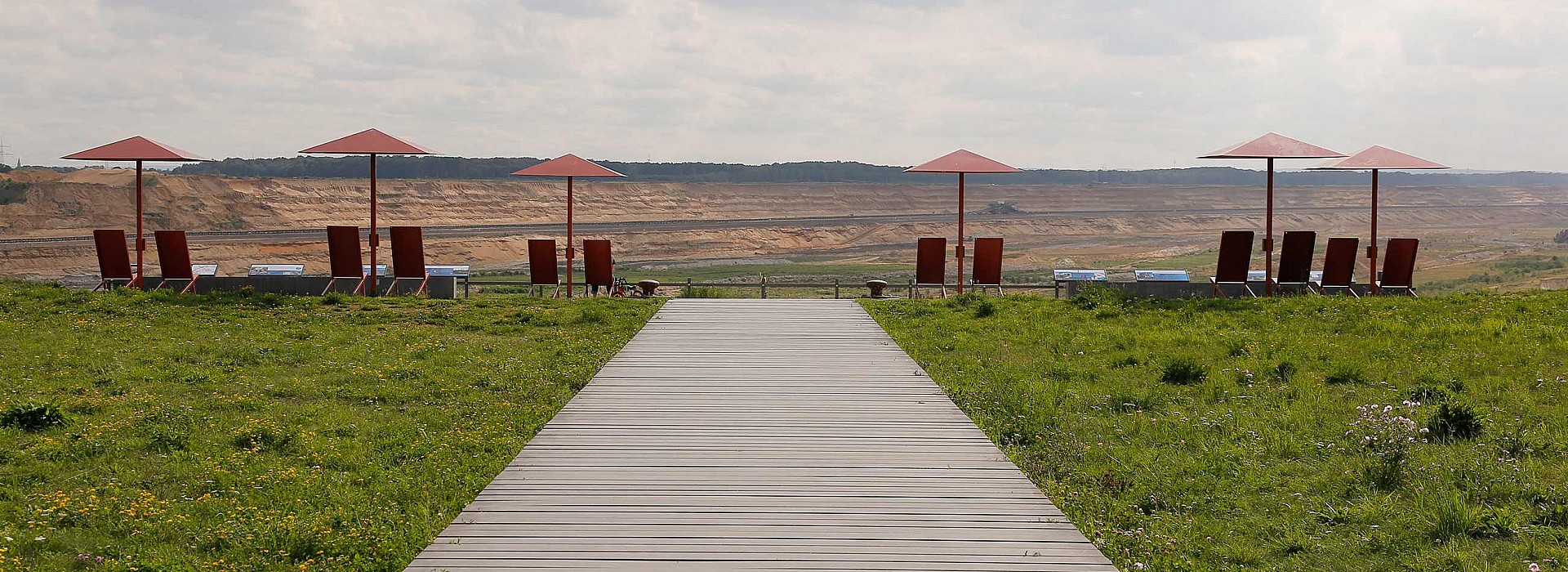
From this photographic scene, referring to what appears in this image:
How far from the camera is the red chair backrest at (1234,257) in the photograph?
15.5 metres

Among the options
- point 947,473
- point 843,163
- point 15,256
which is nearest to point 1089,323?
point 947,473

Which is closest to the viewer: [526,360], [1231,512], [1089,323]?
[1231,512]

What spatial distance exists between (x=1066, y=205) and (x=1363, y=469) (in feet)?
329

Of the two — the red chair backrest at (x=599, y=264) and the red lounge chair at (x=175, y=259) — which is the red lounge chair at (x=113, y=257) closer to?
the red lounge chair at (x=175, y=259)

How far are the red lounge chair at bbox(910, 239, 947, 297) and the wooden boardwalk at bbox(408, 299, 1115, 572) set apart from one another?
286 inches

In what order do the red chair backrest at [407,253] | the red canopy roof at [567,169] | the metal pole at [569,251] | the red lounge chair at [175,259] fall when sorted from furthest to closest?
the red canopy roof at [567,169] < the red chair backrest at [407,253] < the red lounge chair at [175,259] < the metal pole at [569,251]

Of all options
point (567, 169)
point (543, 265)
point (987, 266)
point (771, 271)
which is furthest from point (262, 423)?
point (771, 271)

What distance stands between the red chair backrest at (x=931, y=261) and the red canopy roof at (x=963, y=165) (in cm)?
117

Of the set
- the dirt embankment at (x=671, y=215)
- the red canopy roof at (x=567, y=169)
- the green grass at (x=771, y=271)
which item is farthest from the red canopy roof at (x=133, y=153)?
the dirt embankment at (x=671, y=215)

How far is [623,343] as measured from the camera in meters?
11.1

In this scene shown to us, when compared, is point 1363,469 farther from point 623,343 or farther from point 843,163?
point 843,163

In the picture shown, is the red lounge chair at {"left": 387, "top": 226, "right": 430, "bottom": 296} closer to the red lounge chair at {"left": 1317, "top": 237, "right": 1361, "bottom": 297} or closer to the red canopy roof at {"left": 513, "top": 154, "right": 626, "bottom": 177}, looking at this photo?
the red canopy roof at {"left": 513, "top": 154, "right": 626, "bottom": 177}

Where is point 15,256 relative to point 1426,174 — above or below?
below

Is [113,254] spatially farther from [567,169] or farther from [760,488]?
[760,488]
